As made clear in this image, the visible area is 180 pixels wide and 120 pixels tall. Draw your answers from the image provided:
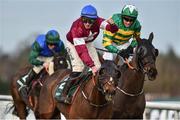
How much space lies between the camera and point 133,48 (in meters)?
9.44

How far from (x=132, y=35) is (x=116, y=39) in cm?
25

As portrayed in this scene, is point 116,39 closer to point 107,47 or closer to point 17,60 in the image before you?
point 107,47

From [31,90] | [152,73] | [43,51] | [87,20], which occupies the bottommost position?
[31,90]

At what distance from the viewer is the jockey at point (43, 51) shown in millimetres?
11078

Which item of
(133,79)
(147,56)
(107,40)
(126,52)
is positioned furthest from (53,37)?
(147,56)

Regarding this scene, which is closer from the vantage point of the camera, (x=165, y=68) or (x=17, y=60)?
(x=165, y=68)

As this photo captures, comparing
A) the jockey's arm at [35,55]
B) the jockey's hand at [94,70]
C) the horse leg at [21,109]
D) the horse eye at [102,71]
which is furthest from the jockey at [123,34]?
the horse leg at [21,109]

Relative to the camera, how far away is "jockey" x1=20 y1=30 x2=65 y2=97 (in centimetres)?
1108

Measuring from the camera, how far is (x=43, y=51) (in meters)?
11.5

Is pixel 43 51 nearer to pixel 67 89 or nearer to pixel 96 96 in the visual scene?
pixel 67 89

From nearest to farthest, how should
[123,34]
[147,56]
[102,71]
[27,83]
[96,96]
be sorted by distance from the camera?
1. [102,71]
2. [96,96]
3. [147,56]
4. [123,34]
5. [27,83]

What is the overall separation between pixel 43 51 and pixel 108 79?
12.5 ft

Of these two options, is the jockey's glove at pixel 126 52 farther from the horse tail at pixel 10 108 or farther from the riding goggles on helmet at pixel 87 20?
the horse tail at pixel 10 108

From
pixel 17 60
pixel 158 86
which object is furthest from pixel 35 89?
pixel 17 60
